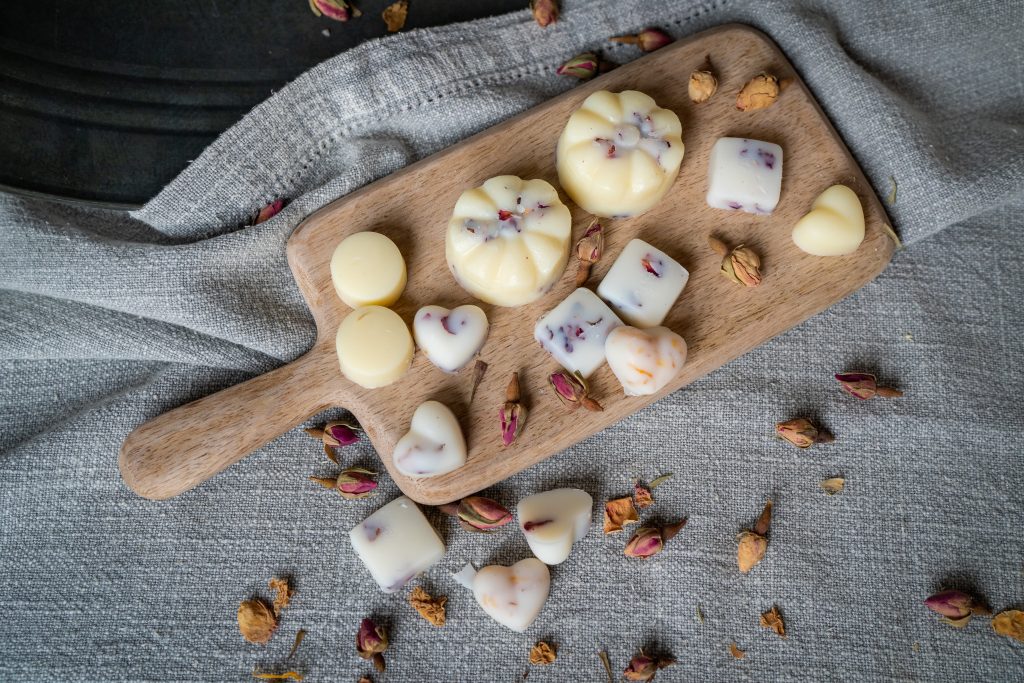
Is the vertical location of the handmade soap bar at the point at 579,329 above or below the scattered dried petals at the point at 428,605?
above

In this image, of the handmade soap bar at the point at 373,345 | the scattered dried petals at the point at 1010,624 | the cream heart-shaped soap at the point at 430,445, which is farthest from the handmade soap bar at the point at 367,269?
the scattered dried petals at the point at 1010,624

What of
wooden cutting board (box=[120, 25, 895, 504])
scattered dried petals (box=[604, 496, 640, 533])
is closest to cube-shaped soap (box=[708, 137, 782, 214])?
wooden cutting board (box=[120, 25, 895, 504])

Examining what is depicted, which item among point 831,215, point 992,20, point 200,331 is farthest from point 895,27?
point 200,331

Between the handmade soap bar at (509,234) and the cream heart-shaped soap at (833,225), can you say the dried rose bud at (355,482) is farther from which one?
the cream heart-shaped soap at (833,225)

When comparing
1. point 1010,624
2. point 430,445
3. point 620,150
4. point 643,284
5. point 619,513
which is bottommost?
point 1010,624

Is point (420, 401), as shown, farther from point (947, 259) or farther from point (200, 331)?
point (947, 259)

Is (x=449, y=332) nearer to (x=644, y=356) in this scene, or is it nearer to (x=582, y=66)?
(x=644, y=356)

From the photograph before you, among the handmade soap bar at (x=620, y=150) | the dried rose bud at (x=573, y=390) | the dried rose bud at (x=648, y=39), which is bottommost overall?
the dried rose bud at (x=573, y=390)

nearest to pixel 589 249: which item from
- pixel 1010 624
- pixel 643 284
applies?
pixel 643 284
